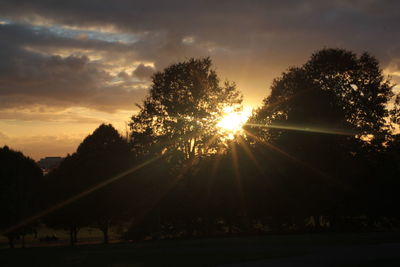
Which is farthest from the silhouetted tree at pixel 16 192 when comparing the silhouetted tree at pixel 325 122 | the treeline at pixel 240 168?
the silhouetted tree at pixel 325 122

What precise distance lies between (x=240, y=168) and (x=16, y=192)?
2639 centimetres

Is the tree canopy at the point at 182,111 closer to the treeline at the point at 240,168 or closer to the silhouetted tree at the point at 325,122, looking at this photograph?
the treeline at the point at 240,168

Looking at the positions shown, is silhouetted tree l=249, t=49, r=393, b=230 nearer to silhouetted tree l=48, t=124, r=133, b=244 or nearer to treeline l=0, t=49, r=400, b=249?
treeline l=0, t=49, r=400, b=249

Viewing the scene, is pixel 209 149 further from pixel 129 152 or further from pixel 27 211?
pixel 27 211

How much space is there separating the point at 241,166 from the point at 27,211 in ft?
84.2

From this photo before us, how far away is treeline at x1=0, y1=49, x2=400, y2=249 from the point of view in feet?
158

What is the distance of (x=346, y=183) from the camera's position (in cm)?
4791

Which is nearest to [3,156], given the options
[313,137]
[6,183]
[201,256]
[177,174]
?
[6,183]

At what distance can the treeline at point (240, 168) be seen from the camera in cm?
4808

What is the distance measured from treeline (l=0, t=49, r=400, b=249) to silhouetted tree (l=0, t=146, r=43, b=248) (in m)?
0.16

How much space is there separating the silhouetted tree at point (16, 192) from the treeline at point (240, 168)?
158 mm

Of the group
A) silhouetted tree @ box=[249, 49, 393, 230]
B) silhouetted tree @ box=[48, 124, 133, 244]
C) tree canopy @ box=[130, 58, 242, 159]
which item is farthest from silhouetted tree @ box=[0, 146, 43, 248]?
silhouetted tree @ box=[249, 49, 393, 230]

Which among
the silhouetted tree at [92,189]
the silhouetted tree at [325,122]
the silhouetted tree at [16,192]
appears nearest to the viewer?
the silhouetted tree at [325,122]

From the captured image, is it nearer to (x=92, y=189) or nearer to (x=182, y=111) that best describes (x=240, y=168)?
(x=182, y=111)
